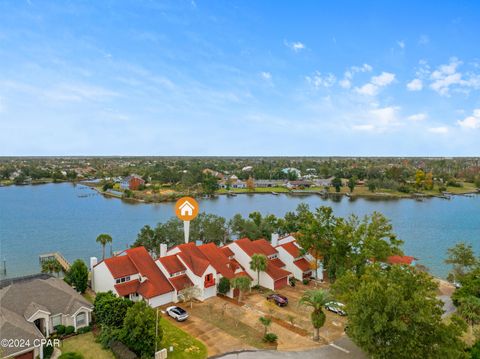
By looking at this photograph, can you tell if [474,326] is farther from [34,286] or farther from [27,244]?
[27,244]

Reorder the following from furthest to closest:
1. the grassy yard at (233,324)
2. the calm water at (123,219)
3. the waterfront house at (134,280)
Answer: the calm water at (123,219)
the waterfront house at (134,280)
the grassy yard at (233,324)

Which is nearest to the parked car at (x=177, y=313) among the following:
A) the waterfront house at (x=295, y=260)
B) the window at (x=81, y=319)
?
the window at (x=81, y=319)

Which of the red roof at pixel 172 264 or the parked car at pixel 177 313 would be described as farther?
the red roof at pixel 172 264

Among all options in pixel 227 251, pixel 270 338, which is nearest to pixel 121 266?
pixel 227 251

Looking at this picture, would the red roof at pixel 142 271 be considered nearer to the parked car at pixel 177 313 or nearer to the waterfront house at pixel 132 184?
the parked car at pixel 177 313

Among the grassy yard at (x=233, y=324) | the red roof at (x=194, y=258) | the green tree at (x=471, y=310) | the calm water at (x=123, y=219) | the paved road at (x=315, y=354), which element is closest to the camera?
the paved road at (x=315, y=354)

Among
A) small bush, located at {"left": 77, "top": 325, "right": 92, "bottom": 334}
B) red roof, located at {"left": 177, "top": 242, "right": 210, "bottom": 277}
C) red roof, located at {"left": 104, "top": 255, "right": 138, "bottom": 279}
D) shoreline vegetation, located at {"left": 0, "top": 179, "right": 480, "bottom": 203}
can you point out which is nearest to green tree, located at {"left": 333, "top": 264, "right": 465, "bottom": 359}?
red roof, located at {"left": 177, "top": 242, "right": 210, "bottom": 277}

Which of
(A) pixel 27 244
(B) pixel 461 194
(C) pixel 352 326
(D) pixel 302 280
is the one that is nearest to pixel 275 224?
(D) pixel 302 280
